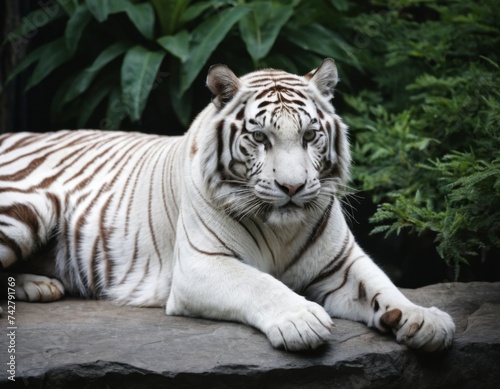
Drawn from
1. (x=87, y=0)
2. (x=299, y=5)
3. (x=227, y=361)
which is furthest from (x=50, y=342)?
(x=299, y=5)

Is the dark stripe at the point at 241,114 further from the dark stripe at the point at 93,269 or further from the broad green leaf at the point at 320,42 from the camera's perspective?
the broad green leaf at the point at 320,42

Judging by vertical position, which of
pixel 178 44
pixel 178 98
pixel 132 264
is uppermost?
pixel 178 44

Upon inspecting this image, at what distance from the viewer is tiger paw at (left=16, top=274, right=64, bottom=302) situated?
3867mm

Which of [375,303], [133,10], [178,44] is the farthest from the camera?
[133,10]

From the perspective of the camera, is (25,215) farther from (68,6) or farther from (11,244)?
(68,6)

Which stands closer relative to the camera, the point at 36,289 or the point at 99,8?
the point at 36,289

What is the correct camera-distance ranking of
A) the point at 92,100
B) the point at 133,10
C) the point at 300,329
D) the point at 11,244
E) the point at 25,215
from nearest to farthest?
1. the point at 300,329
2. the point at 11,244
3. the point at 25,215
4. the point at 133,10
5. the point at 92,100

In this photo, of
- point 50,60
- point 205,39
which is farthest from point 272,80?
point 50,60

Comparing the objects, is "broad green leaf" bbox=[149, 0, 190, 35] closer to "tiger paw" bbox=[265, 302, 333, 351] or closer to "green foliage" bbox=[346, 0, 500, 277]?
"green foliage" bbox=[346, 0, 500, 277]

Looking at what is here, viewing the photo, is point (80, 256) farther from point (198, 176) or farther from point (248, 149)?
point (248, 149)

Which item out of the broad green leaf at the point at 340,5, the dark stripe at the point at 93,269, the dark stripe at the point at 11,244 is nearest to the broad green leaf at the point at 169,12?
the broad green leaf at the point at 340,5

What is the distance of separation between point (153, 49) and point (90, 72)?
618 millimetres

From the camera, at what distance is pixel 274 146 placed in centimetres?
321

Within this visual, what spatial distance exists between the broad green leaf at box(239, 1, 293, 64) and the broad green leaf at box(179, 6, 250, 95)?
0.11 metres
